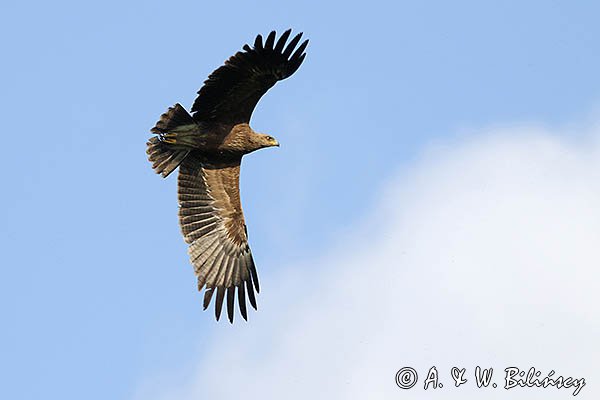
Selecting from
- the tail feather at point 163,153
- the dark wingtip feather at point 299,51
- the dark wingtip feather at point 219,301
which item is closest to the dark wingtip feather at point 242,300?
the dark wingtip feather at point 219,301

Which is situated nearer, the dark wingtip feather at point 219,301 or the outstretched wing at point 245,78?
the outstretched wing at point 245,78

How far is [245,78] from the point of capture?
1430 centimetres

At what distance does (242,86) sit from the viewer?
1442 cm

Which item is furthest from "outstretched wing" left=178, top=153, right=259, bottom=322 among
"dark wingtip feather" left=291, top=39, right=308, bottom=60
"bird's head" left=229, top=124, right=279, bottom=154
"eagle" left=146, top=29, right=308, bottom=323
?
"dark wingtip feather" left=291, top=39, right=308, bottom=60

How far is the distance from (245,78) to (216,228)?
2583 millimetres

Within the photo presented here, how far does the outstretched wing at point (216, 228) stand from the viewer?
15688mm

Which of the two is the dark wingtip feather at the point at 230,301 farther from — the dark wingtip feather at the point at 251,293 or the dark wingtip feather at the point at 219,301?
the dark wingtip feather at the point at 251,293

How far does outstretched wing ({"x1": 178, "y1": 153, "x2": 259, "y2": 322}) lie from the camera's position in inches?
618

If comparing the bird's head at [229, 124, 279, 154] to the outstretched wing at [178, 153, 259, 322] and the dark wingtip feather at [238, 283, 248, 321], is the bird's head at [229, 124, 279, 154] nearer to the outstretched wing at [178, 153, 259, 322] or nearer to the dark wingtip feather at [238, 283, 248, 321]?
the outstretched wing at [178, 153, 259, 322]

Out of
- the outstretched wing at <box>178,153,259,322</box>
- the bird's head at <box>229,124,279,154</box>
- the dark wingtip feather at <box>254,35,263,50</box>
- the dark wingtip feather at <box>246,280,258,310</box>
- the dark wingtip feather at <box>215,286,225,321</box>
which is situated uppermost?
the dark wingtip feather at <box>254,35,263,50</box>

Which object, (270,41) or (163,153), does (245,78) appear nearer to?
(270,41)

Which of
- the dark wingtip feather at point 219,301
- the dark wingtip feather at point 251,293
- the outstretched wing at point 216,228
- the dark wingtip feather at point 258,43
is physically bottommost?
the dark wingtip feather at point 219,301

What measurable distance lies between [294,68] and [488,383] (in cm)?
454

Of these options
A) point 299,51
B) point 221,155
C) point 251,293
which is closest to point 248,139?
point 221,155
